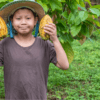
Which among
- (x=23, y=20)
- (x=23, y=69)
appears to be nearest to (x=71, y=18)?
(x=23, y=20)

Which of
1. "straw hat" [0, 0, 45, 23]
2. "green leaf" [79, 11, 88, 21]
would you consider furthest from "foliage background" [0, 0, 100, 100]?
"straw hat" [0, 0, 45, 23]

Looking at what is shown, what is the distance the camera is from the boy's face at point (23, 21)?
4.12ft

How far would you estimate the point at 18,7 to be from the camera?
50.4 inches

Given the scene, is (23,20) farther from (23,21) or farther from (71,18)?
(71,18)

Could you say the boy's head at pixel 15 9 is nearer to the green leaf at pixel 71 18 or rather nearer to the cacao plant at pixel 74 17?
the cacao plant at pixel 74 17

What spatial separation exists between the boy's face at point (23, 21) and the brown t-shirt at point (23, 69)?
16cm

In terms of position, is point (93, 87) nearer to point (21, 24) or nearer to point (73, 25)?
point (73, 25)

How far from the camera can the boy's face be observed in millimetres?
1257

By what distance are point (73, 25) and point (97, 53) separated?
4.51 metres

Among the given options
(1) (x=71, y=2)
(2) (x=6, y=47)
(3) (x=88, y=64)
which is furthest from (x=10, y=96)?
(3) (x=88, y=64)

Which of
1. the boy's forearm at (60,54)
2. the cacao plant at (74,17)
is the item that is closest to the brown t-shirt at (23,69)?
the boy's forearm at (60,54)

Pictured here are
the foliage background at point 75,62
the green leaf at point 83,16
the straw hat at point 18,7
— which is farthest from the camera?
the foliage background at point 75,62

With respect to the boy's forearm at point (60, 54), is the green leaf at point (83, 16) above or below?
above

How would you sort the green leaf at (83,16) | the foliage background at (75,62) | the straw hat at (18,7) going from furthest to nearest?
the foliage background at (75,62) → the green leaf at (83,16) → the straw hat at (18,7)
